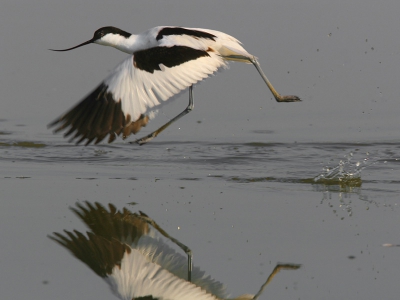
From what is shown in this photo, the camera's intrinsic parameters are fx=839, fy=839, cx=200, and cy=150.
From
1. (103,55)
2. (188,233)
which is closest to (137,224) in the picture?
(188,233)

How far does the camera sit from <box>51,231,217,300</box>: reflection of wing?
4.32 metres

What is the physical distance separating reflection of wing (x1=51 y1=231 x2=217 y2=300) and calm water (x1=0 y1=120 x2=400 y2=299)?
9 centimetres

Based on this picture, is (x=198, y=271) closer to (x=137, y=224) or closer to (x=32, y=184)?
(x=137, y=224)

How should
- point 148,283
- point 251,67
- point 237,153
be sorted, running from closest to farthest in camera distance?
1. point 148,283
2. point 237,153
3. point 251,67

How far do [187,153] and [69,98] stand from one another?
2.01 metres

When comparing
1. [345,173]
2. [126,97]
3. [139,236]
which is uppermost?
[126,97]

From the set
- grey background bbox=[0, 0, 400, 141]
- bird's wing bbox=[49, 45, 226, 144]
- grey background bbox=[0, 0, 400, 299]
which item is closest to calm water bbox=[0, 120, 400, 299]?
grey background bbox=[0, 0, 400, 299]

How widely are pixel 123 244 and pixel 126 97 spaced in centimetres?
129

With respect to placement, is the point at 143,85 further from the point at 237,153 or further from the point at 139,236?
the point at 237,153

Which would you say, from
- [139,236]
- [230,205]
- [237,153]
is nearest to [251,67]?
[237,153]

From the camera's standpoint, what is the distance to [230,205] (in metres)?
5.77

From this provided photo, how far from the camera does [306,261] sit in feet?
14.9

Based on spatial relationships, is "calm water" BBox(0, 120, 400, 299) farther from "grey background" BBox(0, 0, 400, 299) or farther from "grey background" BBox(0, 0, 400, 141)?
"grey background" BBox(0, 0, 400, 141)

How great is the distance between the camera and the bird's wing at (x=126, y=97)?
5.86 meters
